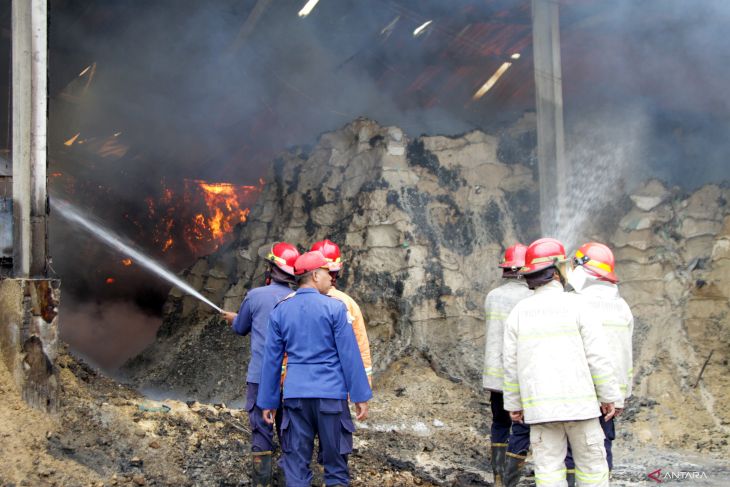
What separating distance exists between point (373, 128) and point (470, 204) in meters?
1.80

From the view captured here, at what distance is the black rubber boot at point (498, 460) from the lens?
202 inches

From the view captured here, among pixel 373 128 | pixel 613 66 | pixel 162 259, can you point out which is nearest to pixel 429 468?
pixel 373 128

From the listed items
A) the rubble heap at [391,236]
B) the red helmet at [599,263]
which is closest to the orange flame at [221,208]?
the rubble heap at [391,236]

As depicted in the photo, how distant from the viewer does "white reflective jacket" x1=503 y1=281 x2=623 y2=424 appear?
3.70 m

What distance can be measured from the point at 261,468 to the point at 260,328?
102 cm

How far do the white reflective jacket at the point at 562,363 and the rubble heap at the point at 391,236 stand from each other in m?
4.22

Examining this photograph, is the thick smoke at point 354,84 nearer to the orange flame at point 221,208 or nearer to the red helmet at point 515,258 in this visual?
the orange flame at point 221,208

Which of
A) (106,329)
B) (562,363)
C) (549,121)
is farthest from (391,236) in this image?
(106,329)

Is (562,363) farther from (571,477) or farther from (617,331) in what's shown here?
(571,477)

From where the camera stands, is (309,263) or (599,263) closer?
(309,263)

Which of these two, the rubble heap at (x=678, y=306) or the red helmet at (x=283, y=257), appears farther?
the rubble heap at (x=678, y=306)

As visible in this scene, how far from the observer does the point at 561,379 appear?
12.2 feet

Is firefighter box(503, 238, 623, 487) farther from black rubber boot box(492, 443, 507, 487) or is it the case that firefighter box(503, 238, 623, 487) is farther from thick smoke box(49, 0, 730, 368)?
thick smoke box(49, 0, 730, 368)

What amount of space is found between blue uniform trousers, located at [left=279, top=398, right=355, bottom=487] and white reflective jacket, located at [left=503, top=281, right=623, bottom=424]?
116 centimetres
